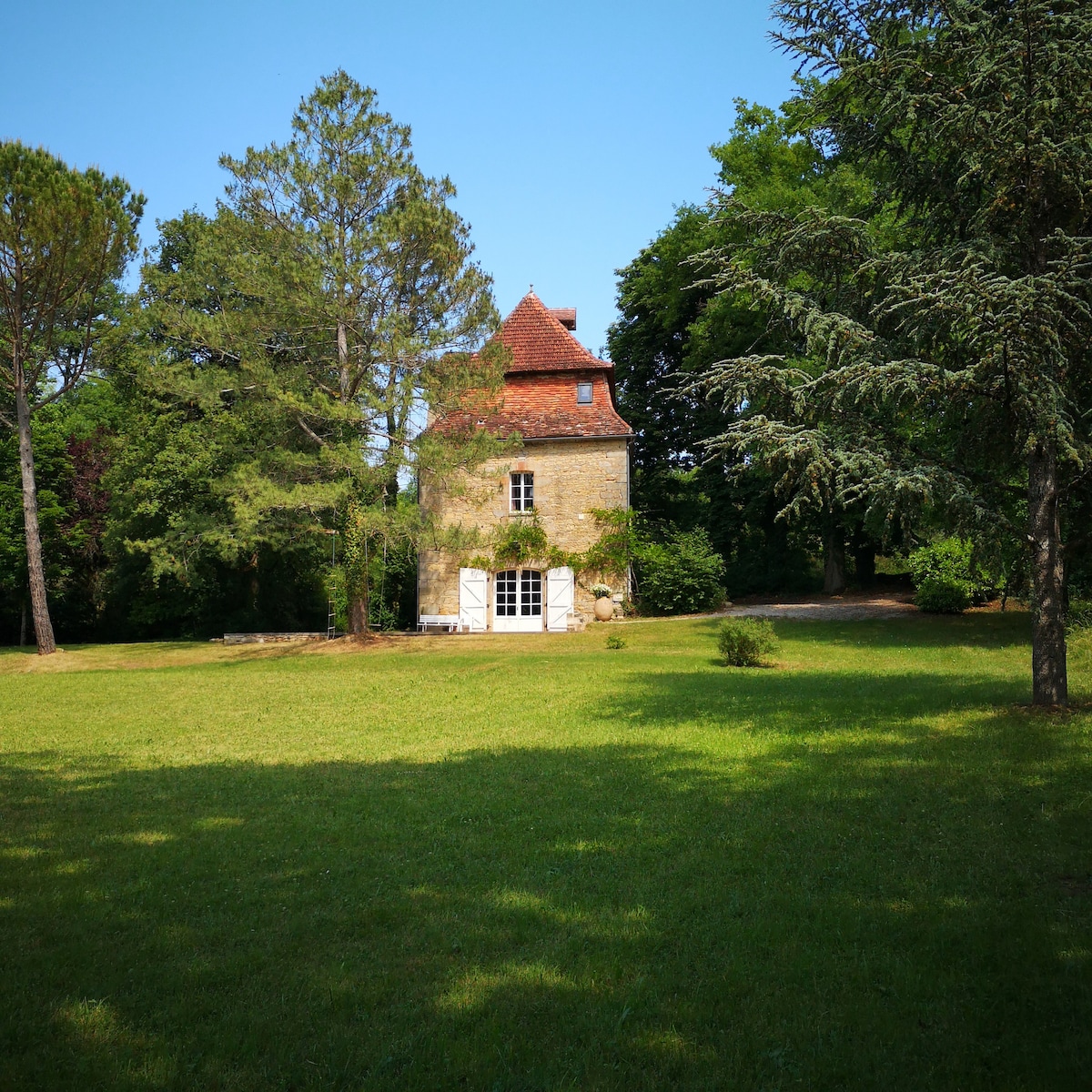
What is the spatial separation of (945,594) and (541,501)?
10.6 meters

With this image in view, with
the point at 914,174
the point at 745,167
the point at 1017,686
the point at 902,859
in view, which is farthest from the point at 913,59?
the point at 745,167

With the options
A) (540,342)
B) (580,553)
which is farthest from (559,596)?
(540,342)

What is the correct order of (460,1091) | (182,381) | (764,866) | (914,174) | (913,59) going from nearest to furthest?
1. (460,1091)
2. (764,866)
3. (913,59)
4. (914,174)
5. (182,381)

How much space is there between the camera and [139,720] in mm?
11859

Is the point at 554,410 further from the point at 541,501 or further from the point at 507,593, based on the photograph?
the point at 507,593

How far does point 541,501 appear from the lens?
2577 cm

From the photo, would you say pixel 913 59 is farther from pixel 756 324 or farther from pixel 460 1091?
pixel 756 324

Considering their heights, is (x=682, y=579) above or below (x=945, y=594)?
above

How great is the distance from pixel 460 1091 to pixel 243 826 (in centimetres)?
360

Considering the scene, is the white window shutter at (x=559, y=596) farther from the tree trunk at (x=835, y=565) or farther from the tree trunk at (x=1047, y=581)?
the tree trunk at (x=1047, y=581)

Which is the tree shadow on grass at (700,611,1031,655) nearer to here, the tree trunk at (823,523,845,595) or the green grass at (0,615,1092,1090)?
the tree trunk at (823,523,845,595)

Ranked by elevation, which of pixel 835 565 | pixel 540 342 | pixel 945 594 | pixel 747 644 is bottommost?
pixel 747 644

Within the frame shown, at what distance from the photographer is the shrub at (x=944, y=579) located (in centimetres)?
2192

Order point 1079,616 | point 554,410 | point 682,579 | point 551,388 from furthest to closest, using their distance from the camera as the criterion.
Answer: point 551,388 < point 554,410 < point 682,579 < point 1079,616
